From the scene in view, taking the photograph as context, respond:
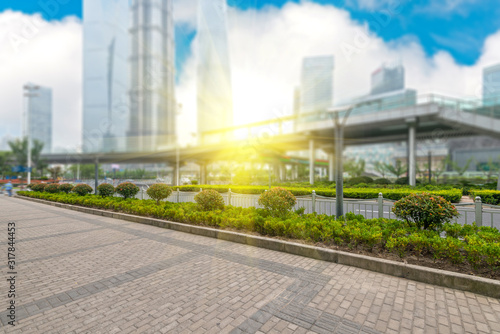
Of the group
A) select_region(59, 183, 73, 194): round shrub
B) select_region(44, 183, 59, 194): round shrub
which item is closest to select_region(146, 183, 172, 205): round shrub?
select_region(59, 183, 73, 194): round shrub

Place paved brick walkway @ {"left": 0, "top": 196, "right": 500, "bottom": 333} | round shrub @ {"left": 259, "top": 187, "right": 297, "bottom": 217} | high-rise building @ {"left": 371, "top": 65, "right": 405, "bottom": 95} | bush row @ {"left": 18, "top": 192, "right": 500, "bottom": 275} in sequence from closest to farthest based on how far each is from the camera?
paved brick walkway @ {"left": 0, "top": 196, "right": 500, "bottom": 333} → bush row @ {"left": 18, "top": 192, "right": 500, "bottom": 275} → round shrub @ {"left": 259, "top": 187, "right": 297, "bottom": 217} → high-rise building @ {"left": 371, "top": 65, "right": 405, "bottom": 95}

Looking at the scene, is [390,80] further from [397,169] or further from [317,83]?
[317,83]

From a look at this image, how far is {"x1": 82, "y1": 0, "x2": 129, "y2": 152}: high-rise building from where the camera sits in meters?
116

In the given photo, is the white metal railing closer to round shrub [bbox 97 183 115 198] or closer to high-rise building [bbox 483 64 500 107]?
round shrub [bbox 97 183 115 198]

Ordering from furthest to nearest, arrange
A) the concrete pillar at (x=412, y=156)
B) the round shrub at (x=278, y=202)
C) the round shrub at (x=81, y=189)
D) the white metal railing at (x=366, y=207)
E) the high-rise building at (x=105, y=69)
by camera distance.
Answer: the high-rise building at (x=105, y=69) < the concrete pillar at (x=412, y=156) < the round shrub at (x=81, y=189) < the round shrub at (x=278, y=202) < the white metal railing at (x=366, y=207)

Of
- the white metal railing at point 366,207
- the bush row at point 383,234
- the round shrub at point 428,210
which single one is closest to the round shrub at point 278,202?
the bush row at point 383,234

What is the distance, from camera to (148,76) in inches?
4166

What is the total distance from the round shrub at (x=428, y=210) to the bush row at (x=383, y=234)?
20 cm

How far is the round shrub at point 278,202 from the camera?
797cm

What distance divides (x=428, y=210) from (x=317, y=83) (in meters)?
23.1

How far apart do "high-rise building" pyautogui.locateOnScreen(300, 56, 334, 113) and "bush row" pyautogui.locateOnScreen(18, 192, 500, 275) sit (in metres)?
18.5

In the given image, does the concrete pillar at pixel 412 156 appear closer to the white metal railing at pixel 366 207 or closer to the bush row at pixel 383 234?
the white metal railing at pixel 366 207

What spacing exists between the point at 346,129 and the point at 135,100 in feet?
362

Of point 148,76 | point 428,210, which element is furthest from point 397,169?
→ point 148,76
